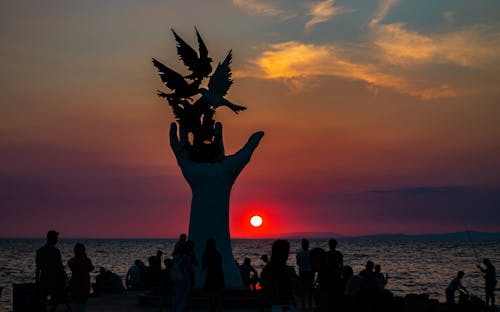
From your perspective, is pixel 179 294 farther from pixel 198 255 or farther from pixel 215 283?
pixel 198 255

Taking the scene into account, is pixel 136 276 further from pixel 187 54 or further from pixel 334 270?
pixel 334 270

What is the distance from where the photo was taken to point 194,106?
20.7 metres

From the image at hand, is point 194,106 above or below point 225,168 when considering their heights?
above

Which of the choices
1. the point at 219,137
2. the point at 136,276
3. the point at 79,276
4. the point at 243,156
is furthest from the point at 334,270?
the point at 136,276

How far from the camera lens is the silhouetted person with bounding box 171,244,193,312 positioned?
14367mm

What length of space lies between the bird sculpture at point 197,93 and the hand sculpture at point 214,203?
530 millimetres

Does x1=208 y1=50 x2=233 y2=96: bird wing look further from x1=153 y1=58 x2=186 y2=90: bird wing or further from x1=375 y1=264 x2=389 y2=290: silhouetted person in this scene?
x1=375 y1=264 x2=389 y2=290: silhouetted person

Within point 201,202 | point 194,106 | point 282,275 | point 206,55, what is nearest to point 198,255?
point 201,202

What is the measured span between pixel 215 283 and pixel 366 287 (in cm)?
356

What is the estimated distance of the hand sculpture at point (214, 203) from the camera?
19.8m

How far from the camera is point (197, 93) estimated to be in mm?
20953

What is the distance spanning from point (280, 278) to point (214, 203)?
34.7 feet

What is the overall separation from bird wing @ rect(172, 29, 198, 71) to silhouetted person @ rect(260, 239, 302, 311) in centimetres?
1235

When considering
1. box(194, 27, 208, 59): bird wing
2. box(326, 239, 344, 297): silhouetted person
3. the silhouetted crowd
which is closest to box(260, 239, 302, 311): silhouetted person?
the silhouetted crowd
